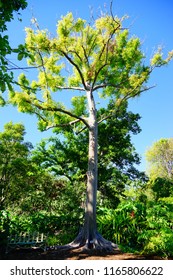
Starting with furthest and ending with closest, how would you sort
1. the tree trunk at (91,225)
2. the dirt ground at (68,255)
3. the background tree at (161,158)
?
the background tree at (161,158) → the tree trunk at (91,225) → the dirt ground at (68,255)

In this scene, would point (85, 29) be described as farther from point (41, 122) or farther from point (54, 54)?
point (41, 122)

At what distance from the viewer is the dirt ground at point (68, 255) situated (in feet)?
21.9

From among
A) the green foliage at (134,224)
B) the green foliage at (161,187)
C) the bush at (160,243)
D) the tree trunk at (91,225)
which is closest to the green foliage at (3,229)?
the tree trunk at (91,225)

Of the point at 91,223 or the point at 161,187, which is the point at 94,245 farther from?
the point at 161,187

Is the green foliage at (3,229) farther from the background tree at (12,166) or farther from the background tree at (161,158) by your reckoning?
the background tree at (161,158)

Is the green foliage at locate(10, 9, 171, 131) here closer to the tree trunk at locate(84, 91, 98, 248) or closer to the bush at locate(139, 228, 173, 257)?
the tree trunk at locate(84, 91, 98, 248)

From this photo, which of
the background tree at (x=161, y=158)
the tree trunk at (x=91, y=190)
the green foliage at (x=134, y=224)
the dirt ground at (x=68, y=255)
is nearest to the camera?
the dirt ground at (x=68, y=255)

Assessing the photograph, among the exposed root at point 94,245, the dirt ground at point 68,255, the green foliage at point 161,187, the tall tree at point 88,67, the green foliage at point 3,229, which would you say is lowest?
the dirt ground at point 68,255

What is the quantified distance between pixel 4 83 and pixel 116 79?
9974 millimetres

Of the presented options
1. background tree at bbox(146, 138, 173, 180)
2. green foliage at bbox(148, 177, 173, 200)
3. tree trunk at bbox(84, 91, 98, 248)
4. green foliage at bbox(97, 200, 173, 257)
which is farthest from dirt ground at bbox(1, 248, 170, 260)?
background tree at bbox(146, 138, 173, 180)

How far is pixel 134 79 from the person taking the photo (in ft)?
37.3
